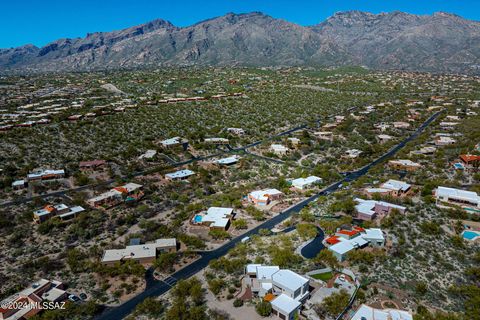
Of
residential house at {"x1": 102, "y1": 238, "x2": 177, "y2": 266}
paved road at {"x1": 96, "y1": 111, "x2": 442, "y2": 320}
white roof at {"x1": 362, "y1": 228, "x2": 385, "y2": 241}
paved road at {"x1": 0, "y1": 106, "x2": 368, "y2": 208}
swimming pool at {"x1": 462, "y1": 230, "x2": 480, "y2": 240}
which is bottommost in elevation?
swimming pool at {"x1": 462, "y1": 230, "x2": 480, "y2": 240}

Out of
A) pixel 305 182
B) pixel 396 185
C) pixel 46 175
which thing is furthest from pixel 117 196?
pixel 396 185

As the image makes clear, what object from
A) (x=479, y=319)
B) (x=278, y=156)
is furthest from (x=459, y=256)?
(x=278, y=156)

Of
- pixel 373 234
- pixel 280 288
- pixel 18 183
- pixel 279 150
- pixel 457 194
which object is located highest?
pixel 18 183

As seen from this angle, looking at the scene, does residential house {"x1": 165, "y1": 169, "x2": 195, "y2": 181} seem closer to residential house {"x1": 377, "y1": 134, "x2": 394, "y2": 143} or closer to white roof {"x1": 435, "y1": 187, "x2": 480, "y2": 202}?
white roof {"x1": 435, "y1": 187, "x2": 480, "y2": 202}

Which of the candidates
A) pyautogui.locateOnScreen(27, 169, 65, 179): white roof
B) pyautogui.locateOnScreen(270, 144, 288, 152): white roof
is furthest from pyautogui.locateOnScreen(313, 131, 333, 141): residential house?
pyautogui.locateOnScreen(27, 169, 65, 179): white roof

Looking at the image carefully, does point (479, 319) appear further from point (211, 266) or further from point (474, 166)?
point (474, 166)

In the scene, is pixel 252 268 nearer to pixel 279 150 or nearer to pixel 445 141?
pixel 279 150
